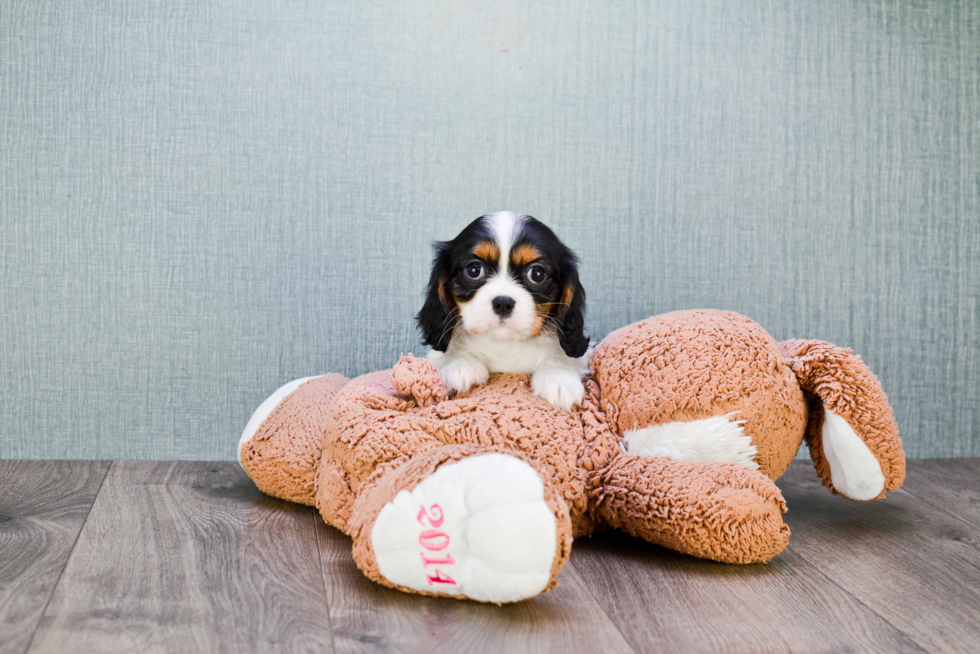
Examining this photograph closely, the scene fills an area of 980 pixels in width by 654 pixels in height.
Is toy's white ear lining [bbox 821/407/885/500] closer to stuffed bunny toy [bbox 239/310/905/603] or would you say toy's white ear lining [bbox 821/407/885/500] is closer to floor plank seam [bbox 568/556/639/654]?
stuffed bunny toy [bbox 239/310/905/603]

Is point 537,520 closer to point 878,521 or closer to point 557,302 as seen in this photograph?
point 557,302

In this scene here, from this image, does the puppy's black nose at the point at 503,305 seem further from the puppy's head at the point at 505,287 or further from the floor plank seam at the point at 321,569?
the floor plank seam at the point at 321,569

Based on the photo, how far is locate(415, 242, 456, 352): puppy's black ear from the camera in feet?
5.41

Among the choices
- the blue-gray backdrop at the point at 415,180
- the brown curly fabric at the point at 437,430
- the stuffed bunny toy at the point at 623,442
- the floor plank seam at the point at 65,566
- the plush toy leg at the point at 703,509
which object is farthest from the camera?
the blue-gray backdrop at the point at 415,180

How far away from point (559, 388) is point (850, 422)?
583 millimetres

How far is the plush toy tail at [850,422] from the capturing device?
153 cm

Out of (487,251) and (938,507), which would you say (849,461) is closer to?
(938,507)

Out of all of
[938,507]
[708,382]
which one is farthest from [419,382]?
[938,507]

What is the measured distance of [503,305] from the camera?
1.53 meters

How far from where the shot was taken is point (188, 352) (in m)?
2.09

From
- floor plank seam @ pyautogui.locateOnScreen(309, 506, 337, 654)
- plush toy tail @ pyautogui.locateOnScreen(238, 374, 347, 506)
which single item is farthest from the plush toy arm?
floor plank seam @ pyautogui.locateOnScreen(309, 506, 337, 654)

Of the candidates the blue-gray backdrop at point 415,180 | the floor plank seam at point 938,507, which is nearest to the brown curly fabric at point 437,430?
the blue-gray backdrop at point 415,180

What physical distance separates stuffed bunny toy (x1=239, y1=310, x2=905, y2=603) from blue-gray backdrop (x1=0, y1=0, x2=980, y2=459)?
0.48m

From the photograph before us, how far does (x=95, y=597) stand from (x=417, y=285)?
3.89 ft
